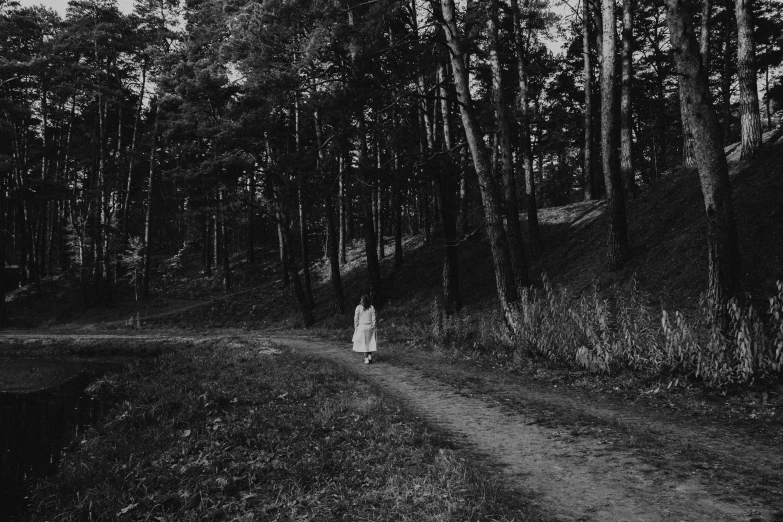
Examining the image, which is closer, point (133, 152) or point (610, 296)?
point (610, 296)

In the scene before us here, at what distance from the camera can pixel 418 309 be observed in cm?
1833

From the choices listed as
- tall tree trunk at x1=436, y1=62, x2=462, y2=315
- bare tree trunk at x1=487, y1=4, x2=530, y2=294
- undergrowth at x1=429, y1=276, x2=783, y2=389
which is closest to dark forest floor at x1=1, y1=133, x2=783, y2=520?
undergrowth at x1=429, y1=276, x2=783, y2=389

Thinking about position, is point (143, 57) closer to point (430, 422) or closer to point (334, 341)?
point (334, 341)

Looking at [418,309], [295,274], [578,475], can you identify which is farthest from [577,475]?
[295,274]

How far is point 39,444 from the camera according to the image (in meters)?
7.35

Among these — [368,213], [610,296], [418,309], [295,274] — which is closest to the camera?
[610,296]

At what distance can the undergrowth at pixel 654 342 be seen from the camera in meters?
6.29

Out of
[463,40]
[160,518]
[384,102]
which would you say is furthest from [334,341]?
[160,518]

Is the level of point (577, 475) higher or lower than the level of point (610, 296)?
lower

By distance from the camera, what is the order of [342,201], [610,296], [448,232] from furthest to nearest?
1. [342,201]
2. [448,232]
3. [610,296]

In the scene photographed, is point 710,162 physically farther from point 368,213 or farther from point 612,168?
point 368,213

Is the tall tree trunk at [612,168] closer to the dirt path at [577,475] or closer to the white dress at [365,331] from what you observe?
the white dress at [365,331]

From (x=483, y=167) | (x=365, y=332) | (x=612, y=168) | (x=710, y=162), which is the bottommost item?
(x=365, y=332)

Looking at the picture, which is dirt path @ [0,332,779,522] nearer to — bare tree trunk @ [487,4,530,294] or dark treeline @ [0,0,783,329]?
dark treeline @ [0,0,783,329]
